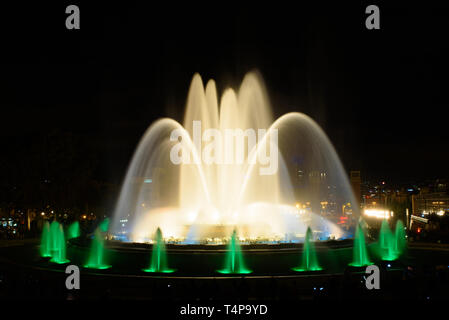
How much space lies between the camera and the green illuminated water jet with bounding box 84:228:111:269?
1859 centimetres

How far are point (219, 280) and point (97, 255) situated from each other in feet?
19.8

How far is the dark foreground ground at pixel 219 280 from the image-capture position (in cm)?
1320

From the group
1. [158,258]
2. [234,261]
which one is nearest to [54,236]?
[158,258]

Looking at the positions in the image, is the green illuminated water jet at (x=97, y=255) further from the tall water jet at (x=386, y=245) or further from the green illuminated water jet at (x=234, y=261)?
the tall water jet at (x=386, y=245)

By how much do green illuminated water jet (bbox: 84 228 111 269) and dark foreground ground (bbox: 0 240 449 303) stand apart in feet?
1.68

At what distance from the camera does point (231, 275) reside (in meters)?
16.4

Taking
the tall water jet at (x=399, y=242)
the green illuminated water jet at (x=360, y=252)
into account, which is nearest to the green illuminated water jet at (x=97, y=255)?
the green illuminated water jet at (x=360, y=252)

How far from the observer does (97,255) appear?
1883cm

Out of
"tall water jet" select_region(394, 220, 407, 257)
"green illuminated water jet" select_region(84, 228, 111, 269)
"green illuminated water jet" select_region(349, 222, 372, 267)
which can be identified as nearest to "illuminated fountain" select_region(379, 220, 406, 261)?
"tall water jet" select_region(394, 220, 407, 257)

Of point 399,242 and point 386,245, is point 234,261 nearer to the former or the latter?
point 386,245

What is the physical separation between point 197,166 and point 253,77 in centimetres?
662

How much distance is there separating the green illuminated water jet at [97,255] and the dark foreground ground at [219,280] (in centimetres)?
51
